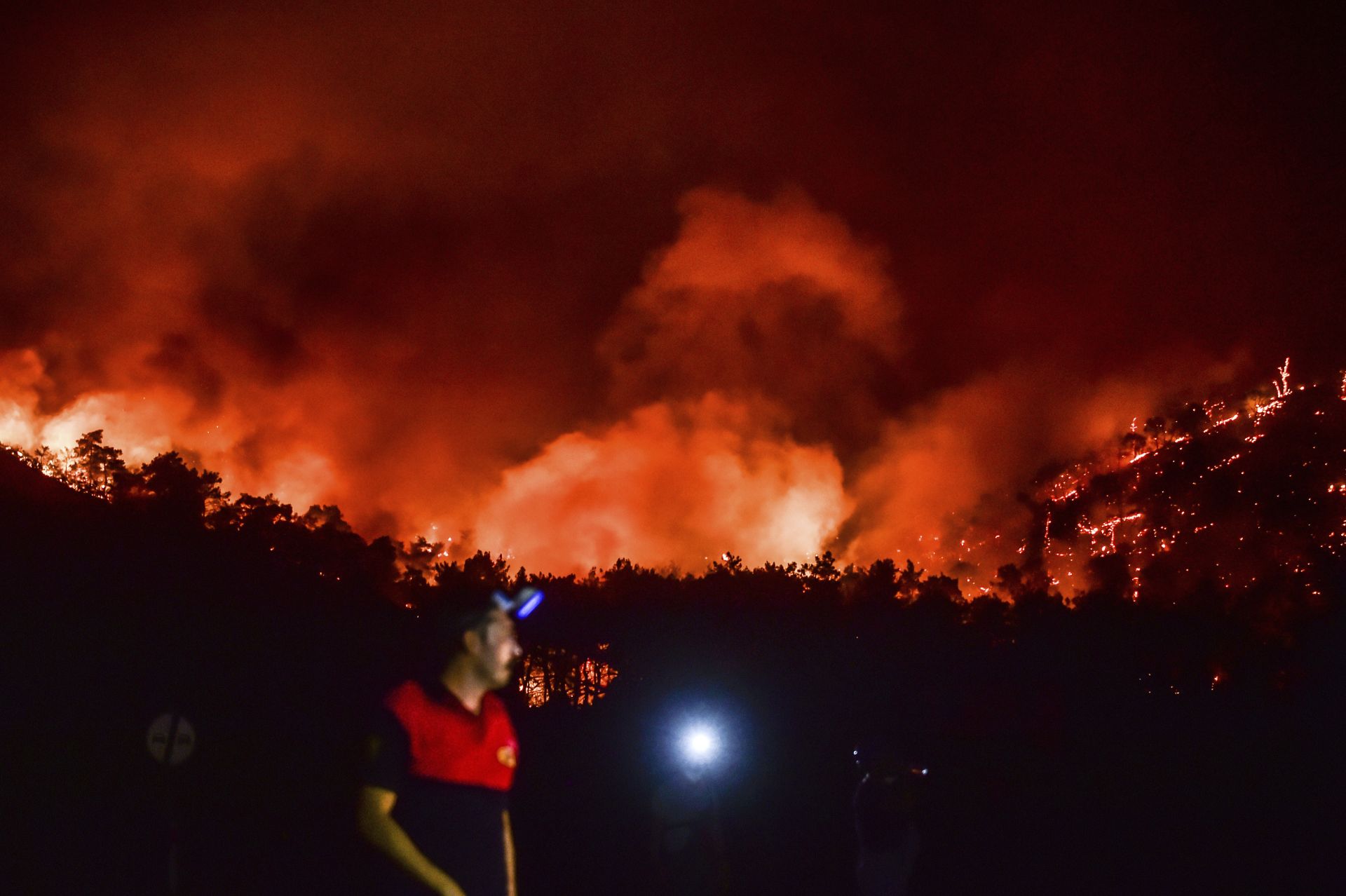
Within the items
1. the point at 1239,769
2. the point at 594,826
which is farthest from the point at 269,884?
the point at 1239,769

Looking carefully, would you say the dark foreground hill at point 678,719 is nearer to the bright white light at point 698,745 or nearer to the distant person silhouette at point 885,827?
the bright white light at point 698,745

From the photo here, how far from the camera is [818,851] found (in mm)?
16094

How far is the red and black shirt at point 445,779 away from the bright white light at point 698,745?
4.36 m

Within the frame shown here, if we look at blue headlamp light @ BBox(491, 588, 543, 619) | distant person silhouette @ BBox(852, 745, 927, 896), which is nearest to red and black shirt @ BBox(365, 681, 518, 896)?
blue headlamp light @ BBox(491, 588, 543, 619)

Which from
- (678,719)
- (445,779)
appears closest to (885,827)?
(445,779)

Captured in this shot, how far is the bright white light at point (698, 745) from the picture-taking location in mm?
7344

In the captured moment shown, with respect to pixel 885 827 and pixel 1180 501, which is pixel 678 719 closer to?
pixel 885 827

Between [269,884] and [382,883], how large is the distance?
12.3m

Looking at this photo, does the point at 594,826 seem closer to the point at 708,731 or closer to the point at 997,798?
the point at 997,798

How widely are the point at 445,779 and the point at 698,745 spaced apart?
15.2 feet

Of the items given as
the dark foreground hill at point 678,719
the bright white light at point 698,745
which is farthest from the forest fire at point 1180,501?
the bright white light at point 698,745

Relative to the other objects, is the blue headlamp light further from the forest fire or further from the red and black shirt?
the forest fire

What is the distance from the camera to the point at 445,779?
9.78ft

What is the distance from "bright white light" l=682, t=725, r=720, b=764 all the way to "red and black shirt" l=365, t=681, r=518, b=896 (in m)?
4.36
